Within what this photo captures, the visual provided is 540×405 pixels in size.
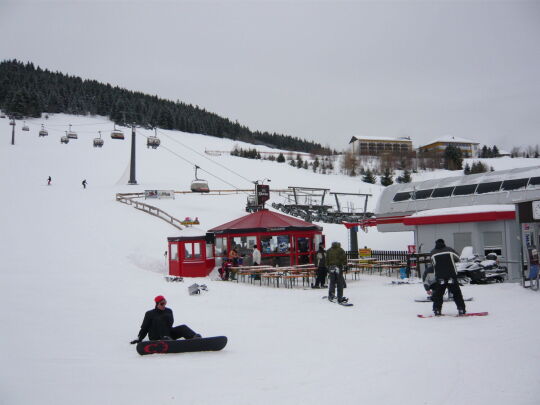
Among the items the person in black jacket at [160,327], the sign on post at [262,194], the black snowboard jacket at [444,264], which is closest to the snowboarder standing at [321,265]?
the black snowboard jacket at [444,264]

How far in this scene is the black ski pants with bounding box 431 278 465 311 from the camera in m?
9.33

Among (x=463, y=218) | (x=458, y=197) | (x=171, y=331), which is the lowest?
(x=171, y=331)

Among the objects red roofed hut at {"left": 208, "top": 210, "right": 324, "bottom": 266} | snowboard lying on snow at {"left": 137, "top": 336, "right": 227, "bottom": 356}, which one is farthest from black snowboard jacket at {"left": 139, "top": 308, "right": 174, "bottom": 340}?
red roofed hut at {"left": 208, "top": 210, "right": 324, "bottom": 266}

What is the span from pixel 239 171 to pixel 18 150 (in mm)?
31632

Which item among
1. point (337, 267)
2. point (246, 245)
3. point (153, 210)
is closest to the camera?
point (337, 267)

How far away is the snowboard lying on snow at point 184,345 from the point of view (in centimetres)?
733

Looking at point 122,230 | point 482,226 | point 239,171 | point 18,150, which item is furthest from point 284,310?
point 18,150

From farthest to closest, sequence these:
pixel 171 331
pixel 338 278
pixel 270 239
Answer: pixel 270 239, pixel 338 278, pixel 171 331

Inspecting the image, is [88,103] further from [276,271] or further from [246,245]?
[276,271]

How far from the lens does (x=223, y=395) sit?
5277 millimetres

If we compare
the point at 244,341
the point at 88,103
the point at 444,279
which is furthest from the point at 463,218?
the point at 88,103

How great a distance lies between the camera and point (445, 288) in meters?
9.45

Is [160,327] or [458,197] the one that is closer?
[160,327]

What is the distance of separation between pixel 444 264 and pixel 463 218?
853 centimetres
